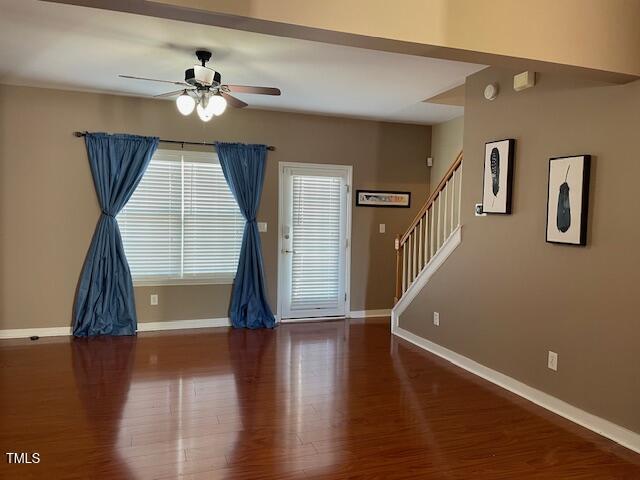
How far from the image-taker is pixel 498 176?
3969 millimetres

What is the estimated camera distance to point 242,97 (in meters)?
5.27

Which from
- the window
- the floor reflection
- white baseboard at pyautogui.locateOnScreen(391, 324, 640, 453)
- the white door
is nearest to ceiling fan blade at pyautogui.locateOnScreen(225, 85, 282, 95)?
the window

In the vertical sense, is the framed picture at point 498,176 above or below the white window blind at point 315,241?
above

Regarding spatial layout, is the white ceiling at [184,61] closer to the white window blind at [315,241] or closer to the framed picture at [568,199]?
the white window blind at [315,241]

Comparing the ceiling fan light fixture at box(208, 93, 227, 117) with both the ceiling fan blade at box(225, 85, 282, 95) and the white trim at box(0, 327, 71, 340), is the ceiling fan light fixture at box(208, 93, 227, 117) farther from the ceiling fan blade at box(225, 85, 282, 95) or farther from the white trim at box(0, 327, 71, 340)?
the white trim at box(0, 327, 71, 340)

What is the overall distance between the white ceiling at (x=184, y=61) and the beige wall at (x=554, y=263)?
0.83 meters

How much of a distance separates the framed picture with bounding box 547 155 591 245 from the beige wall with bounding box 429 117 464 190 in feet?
8.56

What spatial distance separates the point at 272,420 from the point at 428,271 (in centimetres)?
237

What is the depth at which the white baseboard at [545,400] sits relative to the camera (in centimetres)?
296

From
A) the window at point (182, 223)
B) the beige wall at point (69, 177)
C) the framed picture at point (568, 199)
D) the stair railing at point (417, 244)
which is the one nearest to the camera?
the framed picture at point (568, 199)

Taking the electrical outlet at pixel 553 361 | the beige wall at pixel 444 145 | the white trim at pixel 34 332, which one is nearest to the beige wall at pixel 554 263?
the electrical outlet at pixel 553 361

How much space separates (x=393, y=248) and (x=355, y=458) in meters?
4.08

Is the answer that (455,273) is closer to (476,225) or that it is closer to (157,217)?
(476,225)

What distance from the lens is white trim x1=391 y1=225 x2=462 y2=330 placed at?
4.52m
